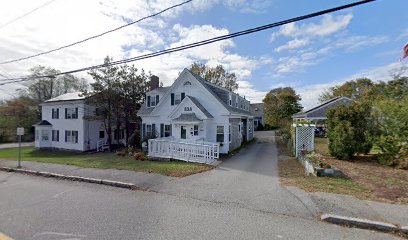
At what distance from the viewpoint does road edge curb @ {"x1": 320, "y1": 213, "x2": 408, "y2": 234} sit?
200 inches

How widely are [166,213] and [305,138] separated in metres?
11.7

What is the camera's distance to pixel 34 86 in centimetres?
4638

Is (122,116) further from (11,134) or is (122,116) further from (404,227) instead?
(11,134)

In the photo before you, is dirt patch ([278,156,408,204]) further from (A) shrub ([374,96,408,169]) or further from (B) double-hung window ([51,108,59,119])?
(B) double-hung window ([51,108,59,119])

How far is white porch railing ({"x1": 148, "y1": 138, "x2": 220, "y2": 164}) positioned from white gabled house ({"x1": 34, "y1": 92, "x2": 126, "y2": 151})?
12.4 metres

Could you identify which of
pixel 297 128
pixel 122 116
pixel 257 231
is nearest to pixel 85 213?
pixel 257 231

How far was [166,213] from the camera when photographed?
616cm

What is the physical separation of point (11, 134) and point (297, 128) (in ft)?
156

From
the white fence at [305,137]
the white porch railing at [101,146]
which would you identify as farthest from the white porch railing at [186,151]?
the white porch railing at [101,146]

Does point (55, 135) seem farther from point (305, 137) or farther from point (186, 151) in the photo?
point (305, 137)

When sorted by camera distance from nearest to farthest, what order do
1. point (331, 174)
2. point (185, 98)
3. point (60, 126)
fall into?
point (331, 174)
point (185, 98)
point (60, 126)

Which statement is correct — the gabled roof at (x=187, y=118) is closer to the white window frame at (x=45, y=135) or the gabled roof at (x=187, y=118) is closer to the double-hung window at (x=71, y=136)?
the double-hung window at (x=71, y=136)

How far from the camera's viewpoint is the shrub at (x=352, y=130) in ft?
42.9

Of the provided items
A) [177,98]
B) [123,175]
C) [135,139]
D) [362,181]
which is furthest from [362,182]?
[135,139]
